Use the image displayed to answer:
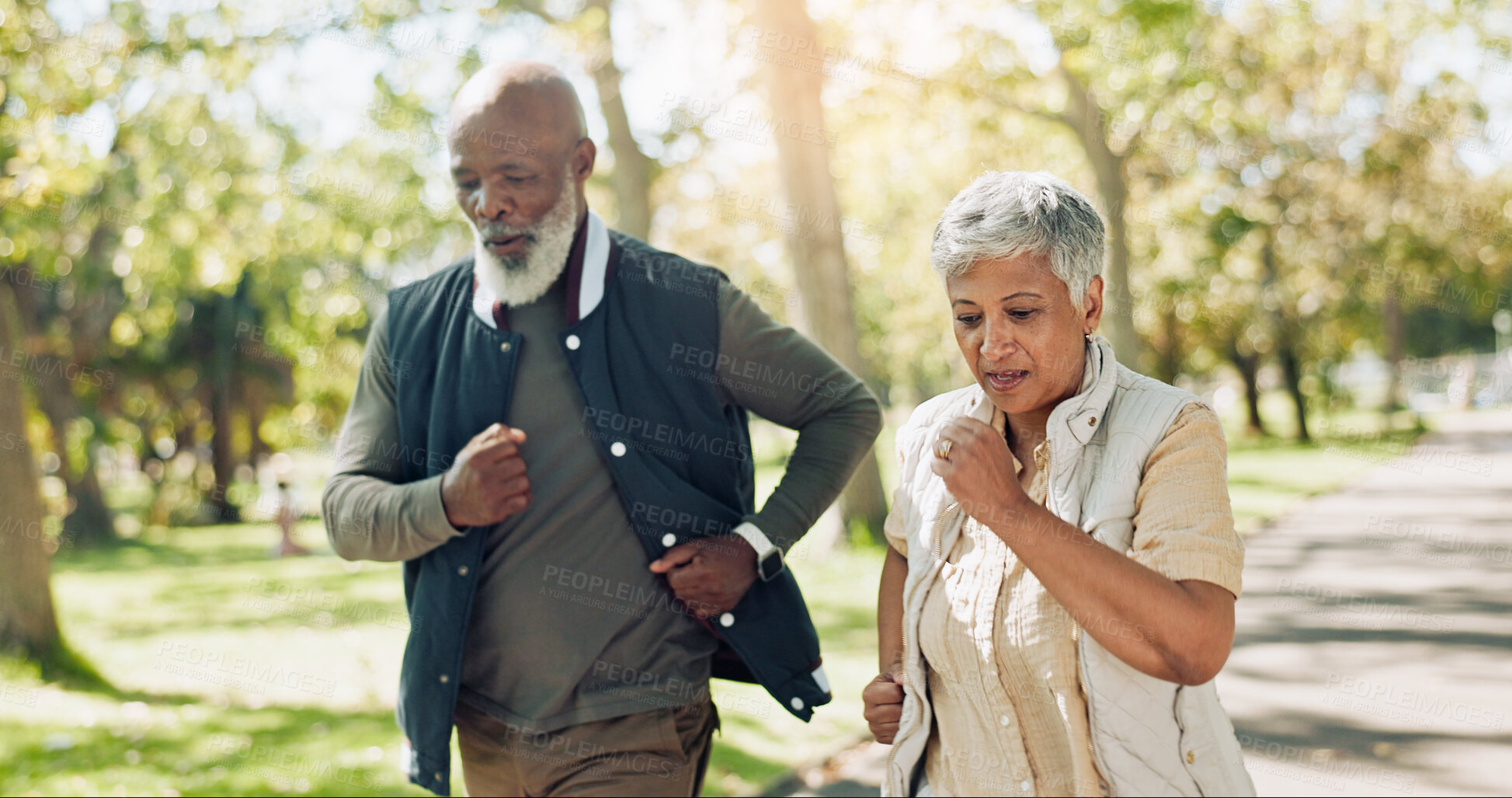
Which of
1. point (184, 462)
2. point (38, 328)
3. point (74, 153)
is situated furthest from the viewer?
point (184, 462)

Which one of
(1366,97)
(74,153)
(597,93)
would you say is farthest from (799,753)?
(1366,97)

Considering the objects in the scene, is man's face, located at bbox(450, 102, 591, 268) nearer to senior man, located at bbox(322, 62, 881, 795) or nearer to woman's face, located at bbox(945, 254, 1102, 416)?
senior man, located at bbox(322, 62, 881, 795)

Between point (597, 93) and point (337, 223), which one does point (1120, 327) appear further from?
point (337, 223)

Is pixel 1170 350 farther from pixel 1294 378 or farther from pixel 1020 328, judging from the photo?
pixel 1020 328

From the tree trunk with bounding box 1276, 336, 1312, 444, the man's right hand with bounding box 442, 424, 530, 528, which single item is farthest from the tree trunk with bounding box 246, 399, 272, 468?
the man's right hand with bounding box 442, 424, 530, 528

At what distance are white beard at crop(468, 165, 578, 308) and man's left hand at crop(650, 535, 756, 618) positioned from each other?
0.78 metres

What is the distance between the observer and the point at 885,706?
235cm

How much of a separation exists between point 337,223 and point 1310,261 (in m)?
25.5

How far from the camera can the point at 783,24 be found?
11008 millimetres

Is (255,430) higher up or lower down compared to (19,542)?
higher up

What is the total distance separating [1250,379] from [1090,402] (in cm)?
3688

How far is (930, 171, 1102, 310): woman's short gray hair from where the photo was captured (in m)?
2.03

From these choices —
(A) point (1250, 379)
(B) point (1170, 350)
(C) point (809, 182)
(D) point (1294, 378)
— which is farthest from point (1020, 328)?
(A) point (1250, 379)

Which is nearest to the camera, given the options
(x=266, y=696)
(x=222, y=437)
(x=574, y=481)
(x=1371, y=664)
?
(x=574, y=481)
